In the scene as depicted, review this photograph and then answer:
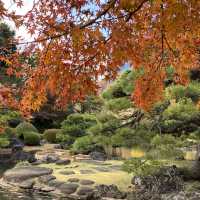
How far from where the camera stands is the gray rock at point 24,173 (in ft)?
42.3

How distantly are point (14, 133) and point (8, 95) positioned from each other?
1726 centimetres

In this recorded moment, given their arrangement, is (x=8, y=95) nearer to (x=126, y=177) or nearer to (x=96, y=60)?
(x=96, y=60)

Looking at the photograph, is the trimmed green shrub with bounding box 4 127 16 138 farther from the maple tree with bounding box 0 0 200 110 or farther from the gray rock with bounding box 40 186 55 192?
the maple tree with bounding box 0 0 200 110

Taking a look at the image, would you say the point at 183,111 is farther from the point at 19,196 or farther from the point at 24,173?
the point at 24,173

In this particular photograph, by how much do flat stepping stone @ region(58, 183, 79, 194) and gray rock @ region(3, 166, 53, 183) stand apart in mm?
1464

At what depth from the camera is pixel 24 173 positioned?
13156mm

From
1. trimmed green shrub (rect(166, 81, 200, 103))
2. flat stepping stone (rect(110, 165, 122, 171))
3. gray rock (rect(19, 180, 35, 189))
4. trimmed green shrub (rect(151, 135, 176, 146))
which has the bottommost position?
gray rock (rect(19, 180, 35, 189))

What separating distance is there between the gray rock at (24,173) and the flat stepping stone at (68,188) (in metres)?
1.46

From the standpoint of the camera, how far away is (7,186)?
12453 millimetres

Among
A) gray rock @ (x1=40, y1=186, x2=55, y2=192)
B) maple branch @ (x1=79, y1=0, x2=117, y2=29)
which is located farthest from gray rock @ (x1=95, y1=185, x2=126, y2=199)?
maple branch @ (x1=79, y1=0, x2=117, y2=29)

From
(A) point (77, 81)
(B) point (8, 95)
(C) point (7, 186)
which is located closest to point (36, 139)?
→ (C) point (7, 186)

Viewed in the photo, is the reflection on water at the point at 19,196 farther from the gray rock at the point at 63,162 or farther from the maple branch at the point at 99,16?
the maple branch at the point at 99,16

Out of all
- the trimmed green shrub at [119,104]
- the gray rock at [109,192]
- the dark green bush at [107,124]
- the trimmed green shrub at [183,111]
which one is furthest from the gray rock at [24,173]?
the trimmed green shrub at [183,111]

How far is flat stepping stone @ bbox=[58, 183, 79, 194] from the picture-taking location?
A: 37.5 feet
